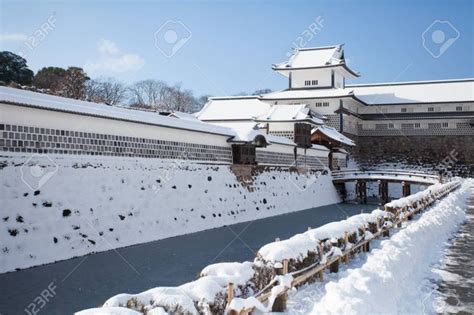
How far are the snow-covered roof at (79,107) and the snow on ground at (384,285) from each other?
8.47 m

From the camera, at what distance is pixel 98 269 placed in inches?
404

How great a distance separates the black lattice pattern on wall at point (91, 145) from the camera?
1083 centimetres

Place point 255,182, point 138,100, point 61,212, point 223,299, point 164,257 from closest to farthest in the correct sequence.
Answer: point 223,299 < point 61,212 < point 164,257 < point 255,182 < point 138,100

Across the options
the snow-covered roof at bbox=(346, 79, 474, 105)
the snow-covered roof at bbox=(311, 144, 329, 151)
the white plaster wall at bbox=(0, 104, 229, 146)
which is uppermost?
the snow-covered roof at bbox=(346, 79, 474, 105)

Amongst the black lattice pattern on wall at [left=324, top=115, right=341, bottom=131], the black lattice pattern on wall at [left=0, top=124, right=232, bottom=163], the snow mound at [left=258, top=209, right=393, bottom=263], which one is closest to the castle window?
the black lattice pattern on wall at [left=324, top=115, right=341, bottom=131]

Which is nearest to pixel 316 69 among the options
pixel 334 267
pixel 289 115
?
pixel 289 115

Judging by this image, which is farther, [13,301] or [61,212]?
[61,212]

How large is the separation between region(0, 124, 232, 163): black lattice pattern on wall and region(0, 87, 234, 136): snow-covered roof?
25.9 inches

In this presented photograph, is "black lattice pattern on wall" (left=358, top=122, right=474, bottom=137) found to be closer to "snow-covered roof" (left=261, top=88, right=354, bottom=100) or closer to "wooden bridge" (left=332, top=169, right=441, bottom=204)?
"snow-covered roof" (left=261, top=88, right=354, bottom=100)

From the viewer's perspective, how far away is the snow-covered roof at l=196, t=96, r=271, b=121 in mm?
42250

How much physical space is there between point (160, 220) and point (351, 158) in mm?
31385

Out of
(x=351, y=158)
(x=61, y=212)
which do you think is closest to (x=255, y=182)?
(x=61, y=212)

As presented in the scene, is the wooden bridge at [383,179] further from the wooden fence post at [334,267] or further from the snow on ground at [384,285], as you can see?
the wooden fence post at [334,267]

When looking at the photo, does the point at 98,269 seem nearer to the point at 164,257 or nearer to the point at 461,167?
the point at 164,257
